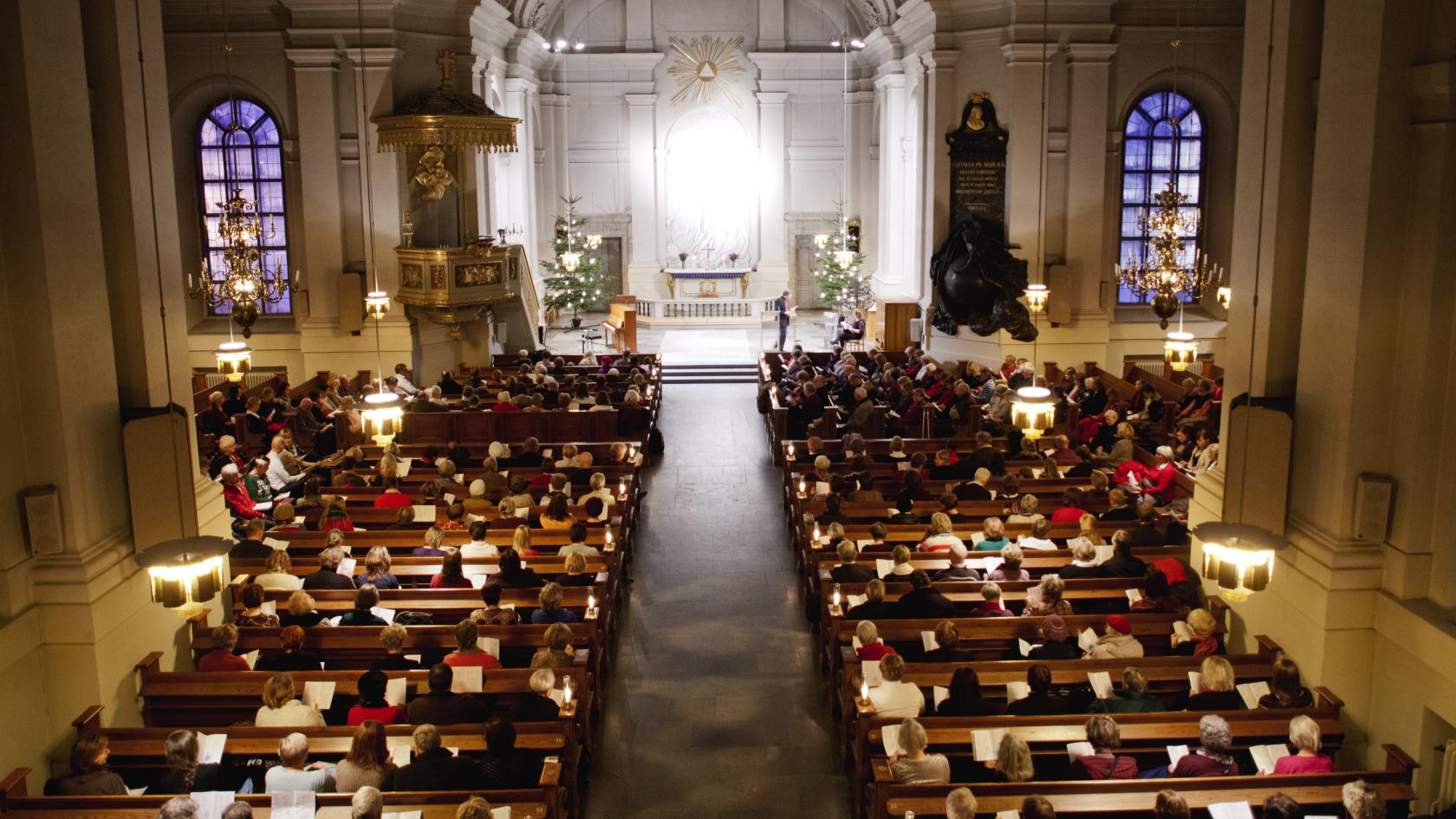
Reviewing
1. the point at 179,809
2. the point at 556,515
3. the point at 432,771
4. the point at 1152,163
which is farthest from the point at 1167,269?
the point at 179,809

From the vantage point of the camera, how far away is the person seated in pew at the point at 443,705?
733cm

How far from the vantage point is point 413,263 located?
18969 millimetres

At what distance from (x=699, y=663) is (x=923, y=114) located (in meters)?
14.4

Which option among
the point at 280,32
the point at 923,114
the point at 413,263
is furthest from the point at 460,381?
the point at 923,114

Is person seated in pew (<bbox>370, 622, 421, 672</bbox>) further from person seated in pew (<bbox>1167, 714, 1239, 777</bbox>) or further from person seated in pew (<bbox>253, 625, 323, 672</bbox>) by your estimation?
person seated in pew (<bbox>1167, 714, 1239, 777</bbox>)

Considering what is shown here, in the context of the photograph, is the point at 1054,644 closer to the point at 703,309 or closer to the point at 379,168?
the point at 379,168

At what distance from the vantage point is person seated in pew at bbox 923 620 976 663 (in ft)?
26.8

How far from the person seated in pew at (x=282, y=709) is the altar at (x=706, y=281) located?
2285 centimetres

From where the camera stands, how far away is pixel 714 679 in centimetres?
999

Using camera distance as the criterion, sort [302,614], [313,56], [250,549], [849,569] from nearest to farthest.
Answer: [302,614]
[849,569]
[250,549]
[313,56]

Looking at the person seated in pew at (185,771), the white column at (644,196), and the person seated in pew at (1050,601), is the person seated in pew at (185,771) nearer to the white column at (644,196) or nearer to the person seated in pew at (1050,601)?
the person seated in pew at (1050,601)

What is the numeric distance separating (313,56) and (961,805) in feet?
56.5

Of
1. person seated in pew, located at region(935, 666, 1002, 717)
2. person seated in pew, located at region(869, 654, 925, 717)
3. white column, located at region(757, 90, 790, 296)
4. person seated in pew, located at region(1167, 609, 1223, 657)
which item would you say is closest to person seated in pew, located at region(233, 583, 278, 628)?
person seated in pew, located at region(869, 654, 925, 717)

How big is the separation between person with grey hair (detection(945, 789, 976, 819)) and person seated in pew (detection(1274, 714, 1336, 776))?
214cm
